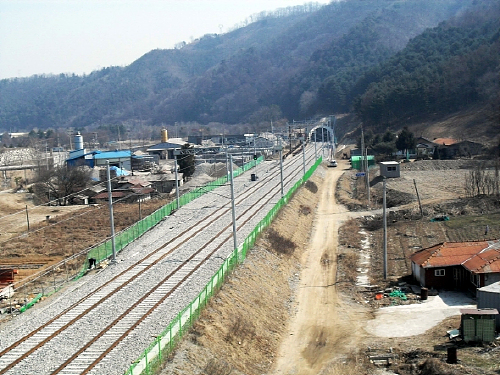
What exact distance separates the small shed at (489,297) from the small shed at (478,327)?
1.65 m

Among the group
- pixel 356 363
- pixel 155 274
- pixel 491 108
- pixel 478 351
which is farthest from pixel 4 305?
pixel 491 108

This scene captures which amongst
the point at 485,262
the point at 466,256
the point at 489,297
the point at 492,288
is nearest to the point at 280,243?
the point at 466,256

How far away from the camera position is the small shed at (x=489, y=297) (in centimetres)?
1717

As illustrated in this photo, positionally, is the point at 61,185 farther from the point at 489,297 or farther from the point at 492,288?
the point at 489,297

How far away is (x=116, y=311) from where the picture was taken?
15.8 m

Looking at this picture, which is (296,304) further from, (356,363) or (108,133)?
(108,133)

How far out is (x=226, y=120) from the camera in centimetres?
15188

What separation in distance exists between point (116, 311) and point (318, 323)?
593 cm

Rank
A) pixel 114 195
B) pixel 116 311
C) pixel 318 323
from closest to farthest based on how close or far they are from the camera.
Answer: pixel 116 311 < pixel 318 323 < pixel 114 195

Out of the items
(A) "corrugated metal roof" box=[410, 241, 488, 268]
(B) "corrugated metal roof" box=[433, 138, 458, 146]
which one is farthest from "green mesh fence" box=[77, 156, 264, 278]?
(B) "corrugated metal roof" box=[433, 138, 458, 146]

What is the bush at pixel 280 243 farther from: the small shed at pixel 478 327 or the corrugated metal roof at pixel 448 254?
the small shed at pixel 478 327

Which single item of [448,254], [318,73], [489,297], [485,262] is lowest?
[489,297]

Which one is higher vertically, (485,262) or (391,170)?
(391,170)

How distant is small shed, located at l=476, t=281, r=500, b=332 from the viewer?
56.3 ft
